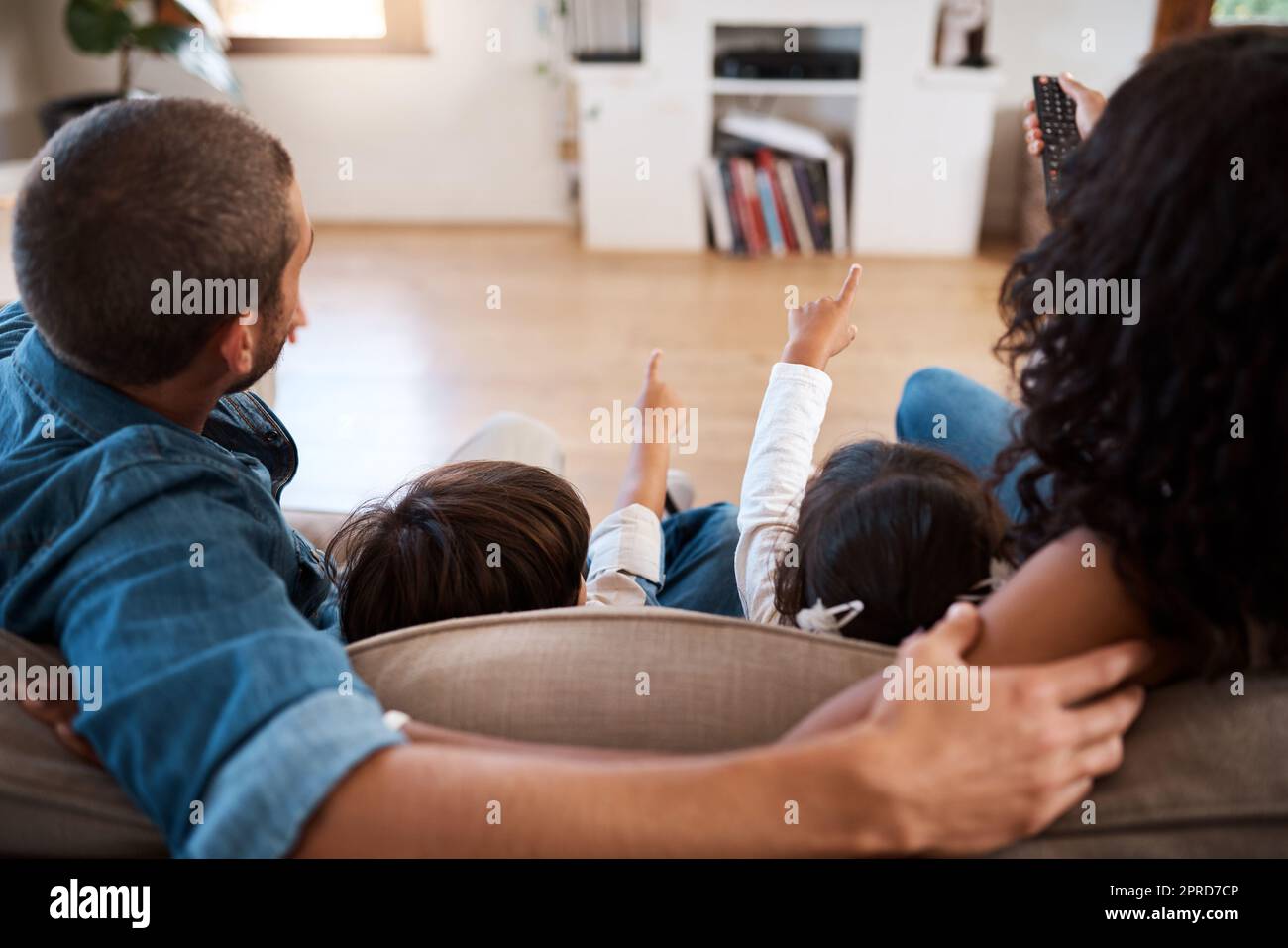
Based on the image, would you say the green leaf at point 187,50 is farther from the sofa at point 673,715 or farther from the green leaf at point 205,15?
the sofa at point 673,715

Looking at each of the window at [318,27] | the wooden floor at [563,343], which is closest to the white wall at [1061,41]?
the wooden floor at [563,343]

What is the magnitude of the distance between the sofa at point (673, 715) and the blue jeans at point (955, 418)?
2.47 feet

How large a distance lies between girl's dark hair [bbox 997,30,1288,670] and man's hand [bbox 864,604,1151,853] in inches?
3.9

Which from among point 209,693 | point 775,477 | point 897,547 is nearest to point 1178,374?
point 897,547

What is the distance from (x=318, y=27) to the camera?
12.6 feet

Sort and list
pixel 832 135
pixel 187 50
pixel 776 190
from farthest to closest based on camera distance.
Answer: pixel 832 135 < pixel 776 190 < pixel 187 50

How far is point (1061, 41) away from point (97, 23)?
300cm

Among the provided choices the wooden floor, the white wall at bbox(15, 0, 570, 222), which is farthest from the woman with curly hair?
the white wall at bbox(15, 0, 570, 222)

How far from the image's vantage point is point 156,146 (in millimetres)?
786

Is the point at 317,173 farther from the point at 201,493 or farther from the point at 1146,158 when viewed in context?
the point at 1146,158

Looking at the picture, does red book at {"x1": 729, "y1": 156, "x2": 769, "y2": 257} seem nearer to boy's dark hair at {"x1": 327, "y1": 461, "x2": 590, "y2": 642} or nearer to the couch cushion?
boy's dark hair at {"x1": 327, "y1": 461, "x2": 590, "y2": 642}

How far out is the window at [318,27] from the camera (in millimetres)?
3787

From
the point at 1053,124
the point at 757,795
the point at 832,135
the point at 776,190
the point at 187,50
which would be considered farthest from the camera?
the point at 832,135

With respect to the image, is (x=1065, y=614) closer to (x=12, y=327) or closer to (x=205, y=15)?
(x=12, y=327)
